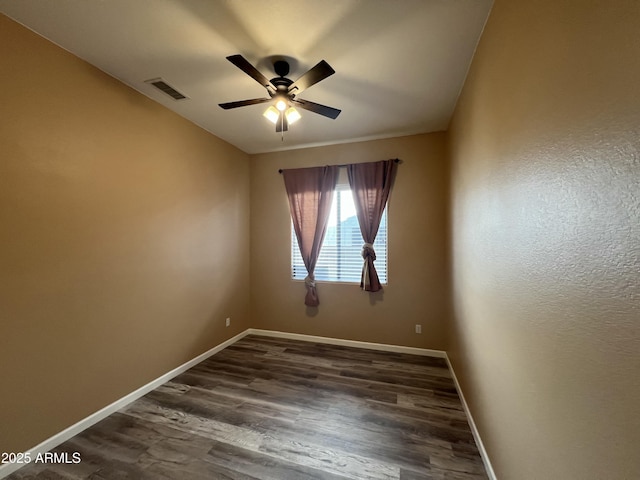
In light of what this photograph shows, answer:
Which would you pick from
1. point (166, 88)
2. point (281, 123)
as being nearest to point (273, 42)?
point (281, 123)

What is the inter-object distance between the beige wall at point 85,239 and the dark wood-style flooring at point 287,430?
1.20 feet

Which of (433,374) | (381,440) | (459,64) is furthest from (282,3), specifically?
(433,374)

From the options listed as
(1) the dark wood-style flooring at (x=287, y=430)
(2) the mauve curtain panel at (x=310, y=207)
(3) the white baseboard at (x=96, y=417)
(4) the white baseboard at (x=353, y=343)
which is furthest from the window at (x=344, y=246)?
(3) the white baseboard at (x=96, y=417)

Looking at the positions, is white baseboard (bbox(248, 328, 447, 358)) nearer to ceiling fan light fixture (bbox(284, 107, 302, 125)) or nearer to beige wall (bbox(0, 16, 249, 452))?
beige wall (bbox(0, 16, 249, 452))

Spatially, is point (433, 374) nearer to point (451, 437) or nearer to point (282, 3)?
point (451, 437)

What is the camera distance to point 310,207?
3664 mm

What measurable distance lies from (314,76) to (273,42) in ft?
1.33

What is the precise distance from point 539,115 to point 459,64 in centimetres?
137

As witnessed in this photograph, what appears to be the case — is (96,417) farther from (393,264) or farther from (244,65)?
(393,264)

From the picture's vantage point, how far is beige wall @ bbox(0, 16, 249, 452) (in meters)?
1.61

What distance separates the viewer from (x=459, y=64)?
195 cm

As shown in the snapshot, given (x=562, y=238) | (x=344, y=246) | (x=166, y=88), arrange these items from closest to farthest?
(x=562, y=238) < (x=166, y=88) < (x=344, y=246)

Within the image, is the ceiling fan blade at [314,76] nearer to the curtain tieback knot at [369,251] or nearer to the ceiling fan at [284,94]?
the ceiling fan at [284,94]

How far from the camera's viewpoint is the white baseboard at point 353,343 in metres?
3.23
